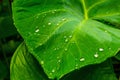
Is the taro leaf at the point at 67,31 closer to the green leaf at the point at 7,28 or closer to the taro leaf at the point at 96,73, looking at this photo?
the taro leaf at the point at 96,73

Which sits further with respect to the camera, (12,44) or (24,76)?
(12,44)

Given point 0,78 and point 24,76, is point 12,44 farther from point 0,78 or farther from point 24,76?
point 24,76

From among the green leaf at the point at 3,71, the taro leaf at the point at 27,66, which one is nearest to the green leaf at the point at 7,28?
the green leaf at the point at 3,71

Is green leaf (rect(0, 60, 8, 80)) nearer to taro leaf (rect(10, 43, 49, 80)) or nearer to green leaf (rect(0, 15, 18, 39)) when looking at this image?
green leaf (rect(0, 15, 18, 39))

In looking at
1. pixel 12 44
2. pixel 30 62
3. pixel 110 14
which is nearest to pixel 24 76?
pixel 30 62

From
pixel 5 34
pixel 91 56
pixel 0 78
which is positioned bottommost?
pixel 0 78

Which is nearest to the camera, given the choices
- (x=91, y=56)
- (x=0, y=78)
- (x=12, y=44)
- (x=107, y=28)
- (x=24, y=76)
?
(x=91, y=56)

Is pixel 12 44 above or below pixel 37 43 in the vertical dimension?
below

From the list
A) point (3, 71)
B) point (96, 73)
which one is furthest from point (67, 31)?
point (3, 71)
